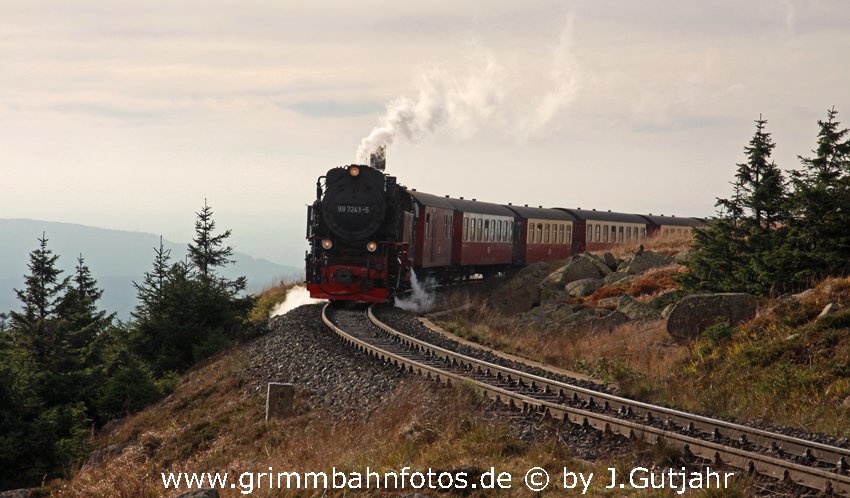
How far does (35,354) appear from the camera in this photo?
23.3m

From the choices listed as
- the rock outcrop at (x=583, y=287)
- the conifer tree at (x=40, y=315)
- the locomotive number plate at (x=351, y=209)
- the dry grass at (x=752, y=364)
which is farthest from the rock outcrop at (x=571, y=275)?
the conifer tree at (x=40, y=315)

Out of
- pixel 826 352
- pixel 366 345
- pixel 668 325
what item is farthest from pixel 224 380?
pixel 826 352

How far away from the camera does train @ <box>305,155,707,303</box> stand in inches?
1025

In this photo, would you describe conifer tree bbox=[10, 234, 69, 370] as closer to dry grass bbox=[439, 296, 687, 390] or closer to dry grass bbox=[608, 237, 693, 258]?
dry grass bbox=[439, 296, 687, 390]

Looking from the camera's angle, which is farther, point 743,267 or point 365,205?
point 365,205

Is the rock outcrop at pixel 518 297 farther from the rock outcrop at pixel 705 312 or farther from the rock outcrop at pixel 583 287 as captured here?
the rock outcrop at pixel 705 312

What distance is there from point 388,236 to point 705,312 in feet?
35.8

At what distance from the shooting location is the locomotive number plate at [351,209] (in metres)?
25.9

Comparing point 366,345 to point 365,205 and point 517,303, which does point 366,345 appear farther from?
point 517,303

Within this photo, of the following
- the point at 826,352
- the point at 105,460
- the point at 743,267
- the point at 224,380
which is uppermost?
the point at 743,267

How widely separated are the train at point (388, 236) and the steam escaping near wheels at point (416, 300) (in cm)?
49

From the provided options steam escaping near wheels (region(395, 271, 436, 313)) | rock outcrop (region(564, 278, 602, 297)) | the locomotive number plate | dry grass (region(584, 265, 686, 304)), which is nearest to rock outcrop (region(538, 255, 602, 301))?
rock outcrop (region(564, 278, 602, 297))

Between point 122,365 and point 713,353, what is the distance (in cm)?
1313

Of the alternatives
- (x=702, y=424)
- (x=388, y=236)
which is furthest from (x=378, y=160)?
(x=702, y=424)
